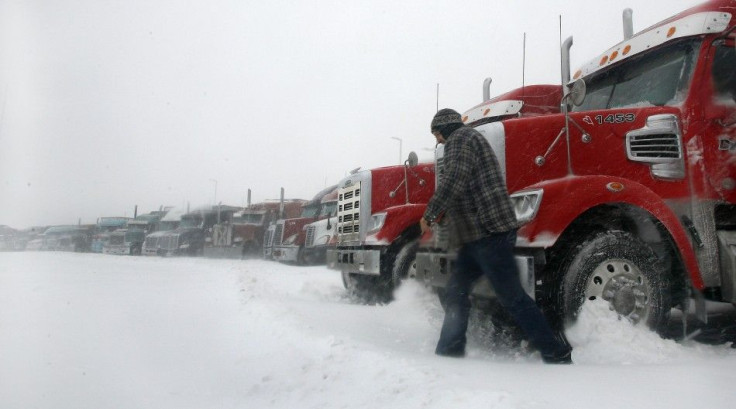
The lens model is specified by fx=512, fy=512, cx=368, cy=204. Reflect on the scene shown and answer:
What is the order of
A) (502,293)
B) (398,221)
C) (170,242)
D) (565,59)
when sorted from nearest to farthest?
(502,293) < (565,59) < (398,221) < (170,242)

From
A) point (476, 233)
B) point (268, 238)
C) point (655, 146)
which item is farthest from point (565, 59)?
point (268, 238)

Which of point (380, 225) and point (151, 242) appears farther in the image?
point (151, 242)

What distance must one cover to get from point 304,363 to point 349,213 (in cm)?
398

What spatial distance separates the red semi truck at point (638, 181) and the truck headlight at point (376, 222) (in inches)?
72.4

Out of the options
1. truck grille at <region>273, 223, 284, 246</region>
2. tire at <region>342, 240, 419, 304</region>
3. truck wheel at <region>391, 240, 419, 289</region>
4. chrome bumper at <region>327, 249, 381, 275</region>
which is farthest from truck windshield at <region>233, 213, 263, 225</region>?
truck wheel at <region>391, 240, 419, 289</region>

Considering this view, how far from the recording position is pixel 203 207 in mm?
22203

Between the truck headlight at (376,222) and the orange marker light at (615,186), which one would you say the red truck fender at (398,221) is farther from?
the orange marker light at (615,186)

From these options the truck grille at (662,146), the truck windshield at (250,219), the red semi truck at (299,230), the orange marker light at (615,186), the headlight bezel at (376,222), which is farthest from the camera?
the truck windshield at (250,219)

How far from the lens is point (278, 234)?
15.7 m

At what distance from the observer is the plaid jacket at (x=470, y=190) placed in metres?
3.34

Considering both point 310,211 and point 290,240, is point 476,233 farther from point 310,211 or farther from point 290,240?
point 310,211

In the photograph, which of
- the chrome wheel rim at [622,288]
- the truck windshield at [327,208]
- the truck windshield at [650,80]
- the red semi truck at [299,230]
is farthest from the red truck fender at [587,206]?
the red semi truck at [299,230]

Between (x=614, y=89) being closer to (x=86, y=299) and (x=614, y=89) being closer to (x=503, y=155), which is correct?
(x=503, y=155)

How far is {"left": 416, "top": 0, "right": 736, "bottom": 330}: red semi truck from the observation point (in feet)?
11.7
